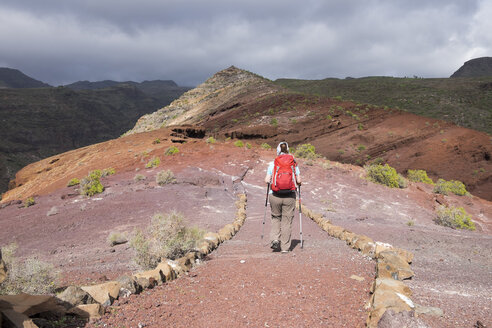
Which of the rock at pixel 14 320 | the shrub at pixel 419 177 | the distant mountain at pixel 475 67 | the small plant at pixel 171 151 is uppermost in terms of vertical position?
the distant mountain at pixel 475 67

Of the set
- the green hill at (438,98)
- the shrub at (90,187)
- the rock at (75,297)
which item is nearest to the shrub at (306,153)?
the shrub at (90,187)

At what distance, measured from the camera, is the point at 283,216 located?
20.6 feet

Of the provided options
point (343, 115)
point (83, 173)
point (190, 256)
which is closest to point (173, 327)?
point (190, 256)

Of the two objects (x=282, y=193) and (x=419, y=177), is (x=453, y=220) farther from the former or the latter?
(x=419, y=177)

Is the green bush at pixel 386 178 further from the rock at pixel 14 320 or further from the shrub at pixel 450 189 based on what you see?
the rock at pixel 14 320

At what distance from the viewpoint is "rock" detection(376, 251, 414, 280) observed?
4480 mm

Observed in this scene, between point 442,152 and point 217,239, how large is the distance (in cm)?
2334

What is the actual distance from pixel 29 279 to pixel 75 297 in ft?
3.73

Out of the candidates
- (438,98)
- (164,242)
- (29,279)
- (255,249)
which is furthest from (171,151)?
(438,98)

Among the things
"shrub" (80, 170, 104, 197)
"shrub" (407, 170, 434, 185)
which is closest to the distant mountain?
"shrub" (407, 170, 434, 185)

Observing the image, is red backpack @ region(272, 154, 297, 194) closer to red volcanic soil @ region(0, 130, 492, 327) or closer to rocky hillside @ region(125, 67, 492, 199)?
A: red volcanic soil @ region(0, 130, 492, 327)

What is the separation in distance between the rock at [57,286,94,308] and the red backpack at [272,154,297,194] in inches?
143

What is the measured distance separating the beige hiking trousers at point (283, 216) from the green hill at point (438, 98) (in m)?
44.1

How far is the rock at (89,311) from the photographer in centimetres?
328
